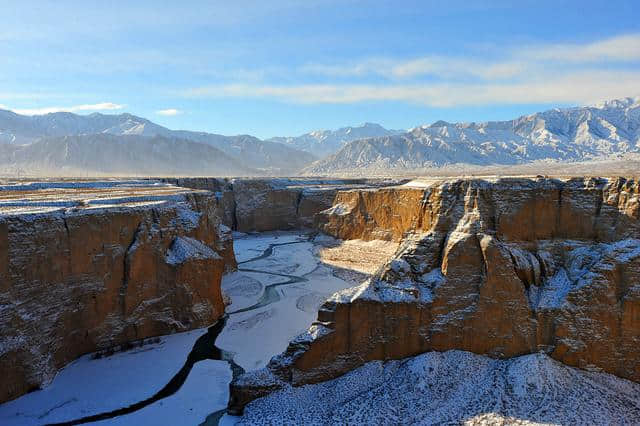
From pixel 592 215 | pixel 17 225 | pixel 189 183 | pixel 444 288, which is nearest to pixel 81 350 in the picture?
pixel 17 225

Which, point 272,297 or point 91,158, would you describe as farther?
point 91,158

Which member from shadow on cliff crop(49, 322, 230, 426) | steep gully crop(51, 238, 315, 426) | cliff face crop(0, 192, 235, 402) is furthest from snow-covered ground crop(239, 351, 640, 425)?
cliff face crop(0, 192, 235, 402)

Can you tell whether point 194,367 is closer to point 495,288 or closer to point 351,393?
point 351,393

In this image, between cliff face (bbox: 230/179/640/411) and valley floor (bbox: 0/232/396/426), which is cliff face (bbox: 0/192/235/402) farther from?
cliff face (bbox: 230/179/640/411)

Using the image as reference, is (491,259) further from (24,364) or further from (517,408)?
(24,364)

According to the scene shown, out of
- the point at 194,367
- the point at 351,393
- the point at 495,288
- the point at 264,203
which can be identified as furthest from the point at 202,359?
the point at 264,203

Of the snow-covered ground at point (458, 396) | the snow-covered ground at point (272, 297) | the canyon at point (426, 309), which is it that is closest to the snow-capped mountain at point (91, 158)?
the snow-covered ground at point (272, 297)

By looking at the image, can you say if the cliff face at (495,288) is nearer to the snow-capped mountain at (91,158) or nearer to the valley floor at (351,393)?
the valley floor at (351,393)
